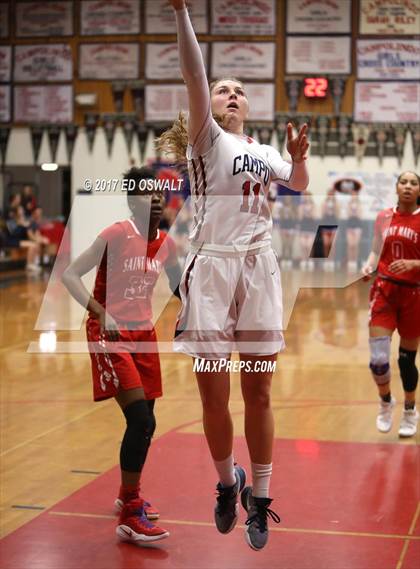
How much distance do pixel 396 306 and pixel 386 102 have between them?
14.2m

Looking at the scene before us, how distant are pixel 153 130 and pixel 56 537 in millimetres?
17325

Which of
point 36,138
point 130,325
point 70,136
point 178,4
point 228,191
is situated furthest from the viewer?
point 36,138

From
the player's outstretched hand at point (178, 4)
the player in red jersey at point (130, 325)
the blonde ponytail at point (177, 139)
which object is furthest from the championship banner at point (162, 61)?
the player's outstretched hand at point (178, 4)

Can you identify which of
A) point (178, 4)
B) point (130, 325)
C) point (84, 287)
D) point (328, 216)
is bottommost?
point (328, 216)

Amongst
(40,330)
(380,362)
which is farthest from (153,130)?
(380,362)

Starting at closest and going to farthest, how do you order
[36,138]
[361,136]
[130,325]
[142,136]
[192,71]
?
[192,71], [130,325], [361,136], [142,136], [36,138]

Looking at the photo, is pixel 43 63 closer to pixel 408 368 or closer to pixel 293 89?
pixel 293 89

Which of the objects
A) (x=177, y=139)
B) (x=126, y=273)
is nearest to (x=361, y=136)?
(x=126, y=273)

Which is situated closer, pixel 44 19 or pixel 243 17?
pixel 243 17

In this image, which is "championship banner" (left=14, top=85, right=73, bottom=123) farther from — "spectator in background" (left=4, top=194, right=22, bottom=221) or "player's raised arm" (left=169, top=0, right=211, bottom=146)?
"player's raised arm" (left=169, top=0, right=211, bottom=146)

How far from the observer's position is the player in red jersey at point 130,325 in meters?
4.71

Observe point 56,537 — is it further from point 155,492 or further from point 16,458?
point 16,458

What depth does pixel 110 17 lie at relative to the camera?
21.2 meters

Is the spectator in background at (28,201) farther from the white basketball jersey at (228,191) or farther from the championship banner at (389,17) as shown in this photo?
the white basketball jersey at (228,191)
